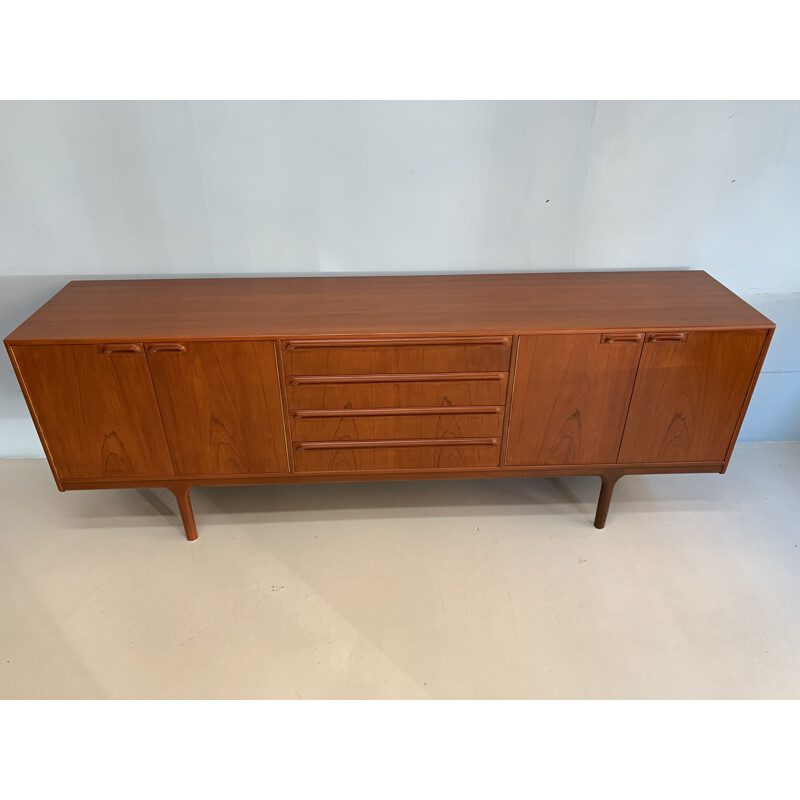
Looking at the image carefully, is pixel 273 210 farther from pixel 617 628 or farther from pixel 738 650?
pixel 738 650

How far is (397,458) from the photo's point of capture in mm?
2041

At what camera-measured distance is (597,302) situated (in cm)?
199

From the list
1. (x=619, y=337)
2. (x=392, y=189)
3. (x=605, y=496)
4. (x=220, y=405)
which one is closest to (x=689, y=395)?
(x=619, y=337)

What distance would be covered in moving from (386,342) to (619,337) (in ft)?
2.45

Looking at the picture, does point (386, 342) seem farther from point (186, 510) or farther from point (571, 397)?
point (186, 510)

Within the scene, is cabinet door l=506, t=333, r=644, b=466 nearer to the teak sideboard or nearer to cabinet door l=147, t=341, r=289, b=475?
the teak sideboard

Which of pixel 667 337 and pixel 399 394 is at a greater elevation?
pixel 667 337

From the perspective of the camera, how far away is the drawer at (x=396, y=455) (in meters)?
2.01

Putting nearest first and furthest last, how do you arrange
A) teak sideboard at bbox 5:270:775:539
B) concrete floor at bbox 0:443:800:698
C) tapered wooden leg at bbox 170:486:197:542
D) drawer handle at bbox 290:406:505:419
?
concrete floor at bbox 0:443:800:698
teak sideboard at bbox 5:270:775:539
drawer handle at bbox 290:406:505:419
tapered wooden leg at bbox 170:486:197:542

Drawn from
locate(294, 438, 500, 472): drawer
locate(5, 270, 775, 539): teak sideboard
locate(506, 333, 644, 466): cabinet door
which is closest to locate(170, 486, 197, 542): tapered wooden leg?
locate(5, 270, 775, 539): teak sideboard

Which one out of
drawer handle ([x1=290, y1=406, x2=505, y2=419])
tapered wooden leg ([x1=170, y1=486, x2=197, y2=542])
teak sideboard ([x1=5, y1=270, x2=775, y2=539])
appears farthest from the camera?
tapered wooden leg ([x1=170, y1=486, x2=197, y2=542])

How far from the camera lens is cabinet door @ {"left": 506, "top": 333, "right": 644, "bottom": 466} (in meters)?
1.83

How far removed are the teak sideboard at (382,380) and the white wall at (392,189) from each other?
0.18 metres

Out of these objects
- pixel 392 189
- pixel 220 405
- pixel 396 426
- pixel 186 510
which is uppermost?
pixel 392 189
